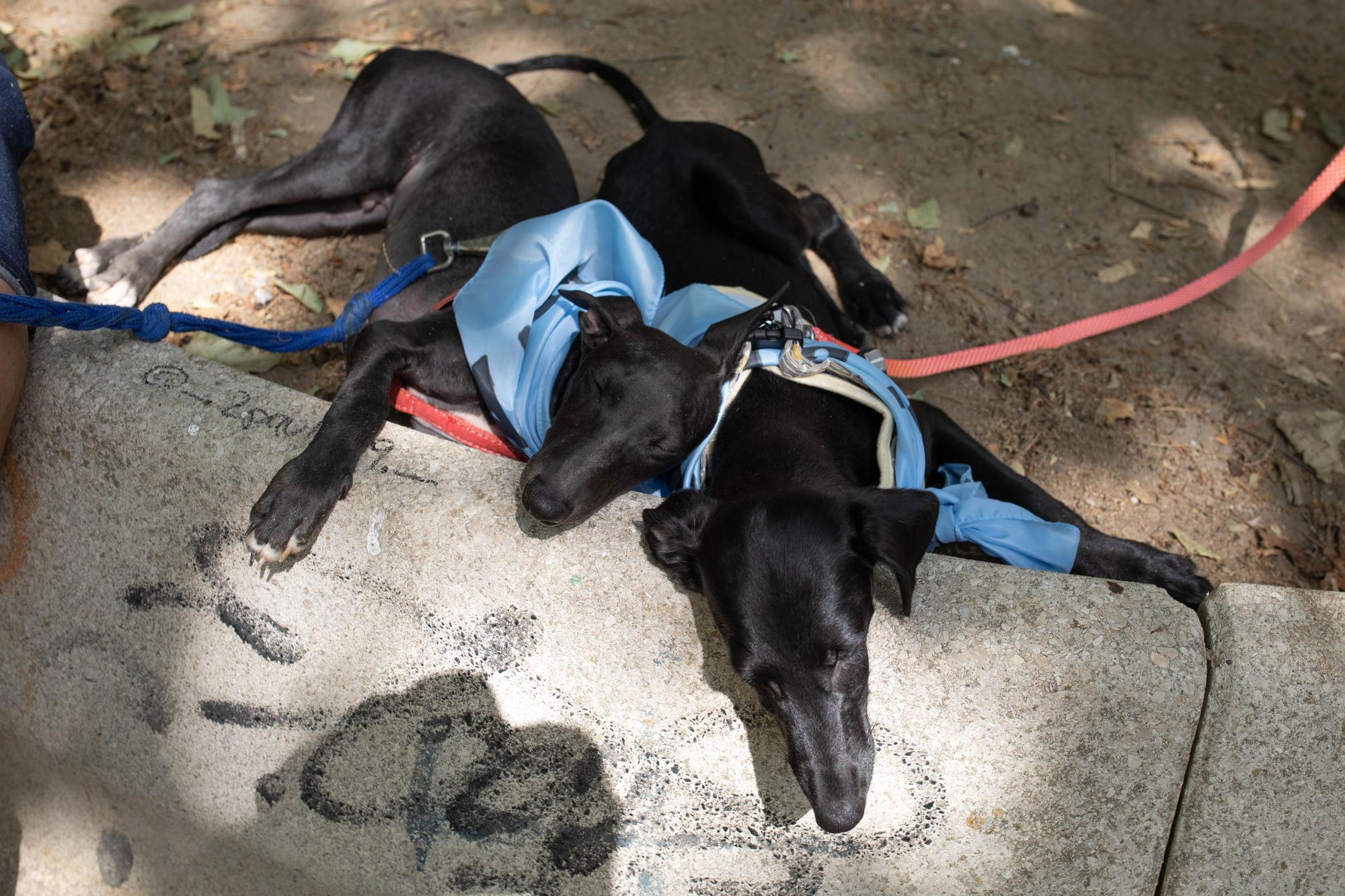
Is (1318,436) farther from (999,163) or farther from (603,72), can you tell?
(603,72)

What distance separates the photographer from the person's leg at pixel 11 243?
2621 millimetres

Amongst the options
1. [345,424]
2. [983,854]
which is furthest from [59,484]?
[983,854]

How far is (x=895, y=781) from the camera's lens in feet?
7.45

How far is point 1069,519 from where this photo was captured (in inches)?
121

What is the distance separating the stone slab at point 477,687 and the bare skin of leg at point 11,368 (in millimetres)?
46

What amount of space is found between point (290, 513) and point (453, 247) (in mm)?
1483

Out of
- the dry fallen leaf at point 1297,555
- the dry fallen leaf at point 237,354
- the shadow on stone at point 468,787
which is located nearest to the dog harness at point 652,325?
the shadow on stone at point 468,787

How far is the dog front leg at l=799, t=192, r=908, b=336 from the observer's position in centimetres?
404

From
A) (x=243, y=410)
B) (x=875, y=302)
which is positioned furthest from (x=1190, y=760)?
(x=243, y=410)

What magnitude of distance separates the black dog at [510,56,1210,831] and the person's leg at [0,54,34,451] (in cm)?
184

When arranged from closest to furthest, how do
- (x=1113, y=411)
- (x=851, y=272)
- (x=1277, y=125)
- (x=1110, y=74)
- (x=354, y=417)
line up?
(x=354, y=417) < (x=1113, y=411) < (x=851, y=272) < (x=1277, y=125) < (x=1110, y=74)

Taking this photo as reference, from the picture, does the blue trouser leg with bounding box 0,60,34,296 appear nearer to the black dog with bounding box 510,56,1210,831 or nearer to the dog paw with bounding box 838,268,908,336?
the black dog with bounding box 510,56,1210,831

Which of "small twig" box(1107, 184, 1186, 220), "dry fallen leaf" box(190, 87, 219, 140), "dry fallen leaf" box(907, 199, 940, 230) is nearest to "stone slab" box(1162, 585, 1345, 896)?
"dry fallen leaf" box(907, 199, 940, 230)

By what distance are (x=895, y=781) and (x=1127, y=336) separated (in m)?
2.52
